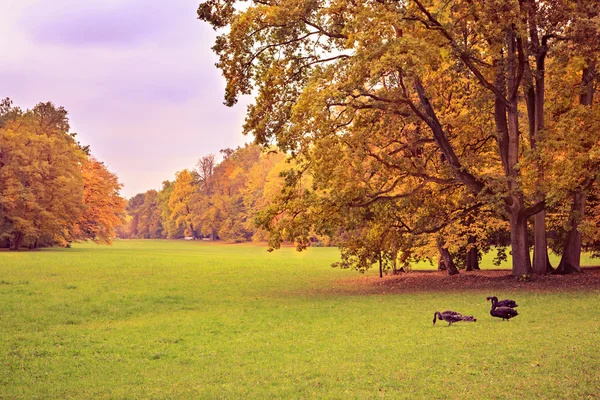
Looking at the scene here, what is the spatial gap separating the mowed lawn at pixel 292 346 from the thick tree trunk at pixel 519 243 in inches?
143

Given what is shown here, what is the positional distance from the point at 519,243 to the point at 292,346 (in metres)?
16.6

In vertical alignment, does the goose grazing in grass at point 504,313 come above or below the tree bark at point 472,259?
below

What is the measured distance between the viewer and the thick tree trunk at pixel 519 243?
27328mm

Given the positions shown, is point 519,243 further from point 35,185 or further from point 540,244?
point 35,185

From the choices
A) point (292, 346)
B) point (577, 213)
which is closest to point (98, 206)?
point (577, 213)

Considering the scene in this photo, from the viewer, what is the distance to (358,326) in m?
17.4

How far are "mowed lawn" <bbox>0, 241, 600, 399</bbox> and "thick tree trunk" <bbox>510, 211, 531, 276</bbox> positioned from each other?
362 centimetres

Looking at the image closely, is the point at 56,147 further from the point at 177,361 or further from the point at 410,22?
the point at 177,361

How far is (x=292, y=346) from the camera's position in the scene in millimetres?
14422

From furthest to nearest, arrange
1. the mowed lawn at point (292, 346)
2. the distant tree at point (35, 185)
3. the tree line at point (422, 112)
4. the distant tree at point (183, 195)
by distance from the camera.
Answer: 1. the distant tree at point (183, 195)
2. the distant tree at point (35, 185)
3. the tree line at point (422, 112)
4. the mowed lawn at point (292, 346)

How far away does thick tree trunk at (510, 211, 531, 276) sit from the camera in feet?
89.7

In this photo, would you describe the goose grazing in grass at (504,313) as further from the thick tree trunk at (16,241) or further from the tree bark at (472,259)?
the thick tree trunk at (16,241)

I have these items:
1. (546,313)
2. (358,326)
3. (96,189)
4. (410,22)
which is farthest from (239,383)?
(96,189)

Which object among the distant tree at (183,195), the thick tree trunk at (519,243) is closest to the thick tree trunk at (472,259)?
the thick tree trunk at (519,243)
